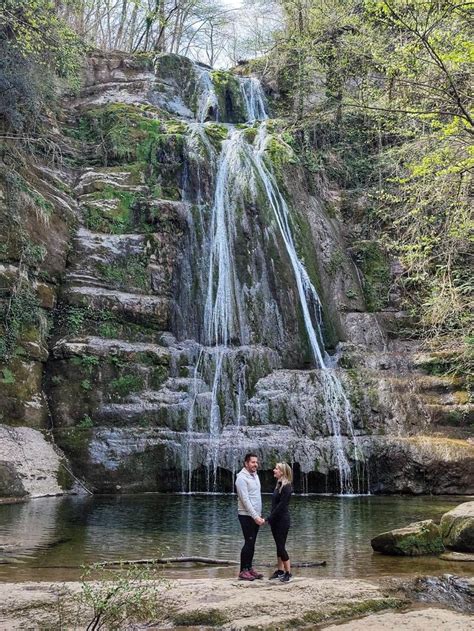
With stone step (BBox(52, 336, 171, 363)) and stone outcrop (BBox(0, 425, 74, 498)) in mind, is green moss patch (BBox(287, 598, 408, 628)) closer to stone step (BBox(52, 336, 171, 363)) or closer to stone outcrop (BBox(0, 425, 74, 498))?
stone outcrop (BBox(0, 425, 74, 498))

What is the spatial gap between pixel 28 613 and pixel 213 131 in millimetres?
20408

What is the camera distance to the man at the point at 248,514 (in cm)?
655

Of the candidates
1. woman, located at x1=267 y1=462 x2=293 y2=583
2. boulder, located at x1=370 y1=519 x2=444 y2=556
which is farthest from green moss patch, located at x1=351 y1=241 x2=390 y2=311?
woman, located at x1=267 y1=462 x2=293 y2=583

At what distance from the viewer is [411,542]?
27.0ft

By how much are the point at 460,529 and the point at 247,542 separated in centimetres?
349

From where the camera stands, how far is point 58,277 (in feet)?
58.4

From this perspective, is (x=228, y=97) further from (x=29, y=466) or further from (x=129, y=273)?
(x=29, y=466)

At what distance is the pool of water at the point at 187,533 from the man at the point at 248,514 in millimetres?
742

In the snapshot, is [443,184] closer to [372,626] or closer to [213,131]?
[372,626]

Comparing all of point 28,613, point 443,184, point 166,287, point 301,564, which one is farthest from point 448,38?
point 166,287

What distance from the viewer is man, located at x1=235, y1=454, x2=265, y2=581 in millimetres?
6547

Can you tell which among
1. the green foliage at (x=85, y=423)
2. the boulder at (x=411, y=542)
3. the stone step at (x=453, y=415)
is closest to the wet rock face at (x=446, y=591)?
the boulder at (x=411, y=542)

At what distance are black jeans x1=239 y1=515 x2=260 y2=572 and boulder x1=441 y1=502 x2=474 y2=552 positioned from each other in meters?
3.37

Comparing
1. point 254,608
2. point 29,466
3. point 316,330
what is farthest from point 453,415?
point 254,608
